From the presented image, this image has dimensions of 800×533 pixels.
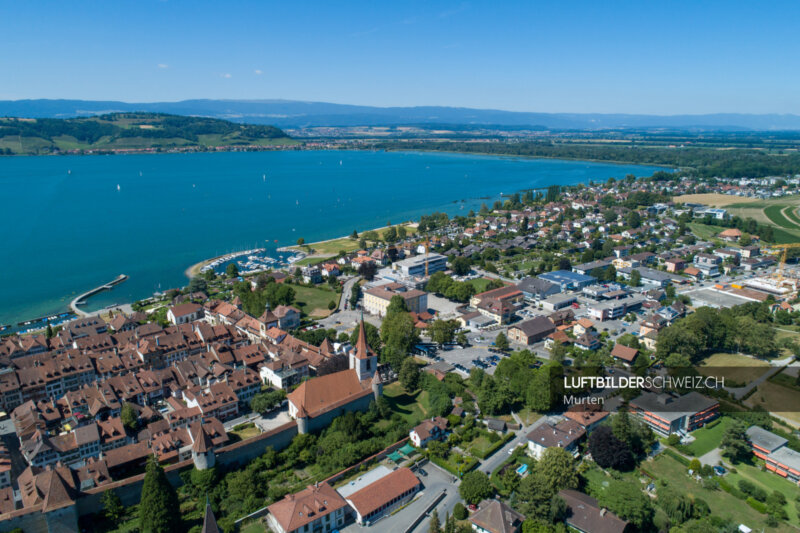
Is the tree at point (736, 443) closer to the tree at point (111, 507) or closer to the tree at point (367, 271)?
the tree at point (111, 507)

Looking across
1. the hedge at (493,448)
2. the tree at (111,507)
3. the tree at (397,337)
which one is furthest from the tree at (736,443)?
the tree at (111,507)

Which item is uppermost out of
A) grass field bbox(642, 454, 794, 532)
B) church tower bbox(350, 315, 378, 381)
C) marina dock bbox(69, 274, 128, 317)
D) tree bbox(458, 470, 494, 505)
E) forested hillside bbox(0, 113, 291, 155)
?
forested hillside bbox(0, 113, 291, 155)

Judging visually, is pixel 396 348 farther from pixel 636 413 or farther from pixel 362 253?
pixel 362 253

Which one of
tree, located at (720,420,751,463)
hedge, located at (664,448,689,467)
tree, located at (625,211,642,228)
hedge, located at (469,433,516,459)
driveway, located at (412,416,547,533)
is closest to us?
driveway, located at (412,416,547,533)

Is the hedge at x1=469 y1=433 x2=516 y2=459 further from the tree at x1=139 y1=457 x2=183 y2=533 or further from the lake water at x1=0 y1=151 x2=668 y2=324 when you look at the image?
the lake water at x1=0 y1=151 x2=668 y2=324

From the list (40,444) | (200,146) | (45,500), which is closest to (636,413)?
(45,500)

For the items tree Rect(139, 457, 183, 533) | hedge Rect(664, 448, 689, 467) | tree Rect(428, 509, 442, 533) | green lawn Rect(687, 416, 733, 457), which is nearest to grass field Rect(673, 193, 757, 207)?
green lawn Rect(687, 416, 733, 457)

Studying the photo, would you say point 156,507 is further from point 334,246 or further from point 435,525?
point 334,246
